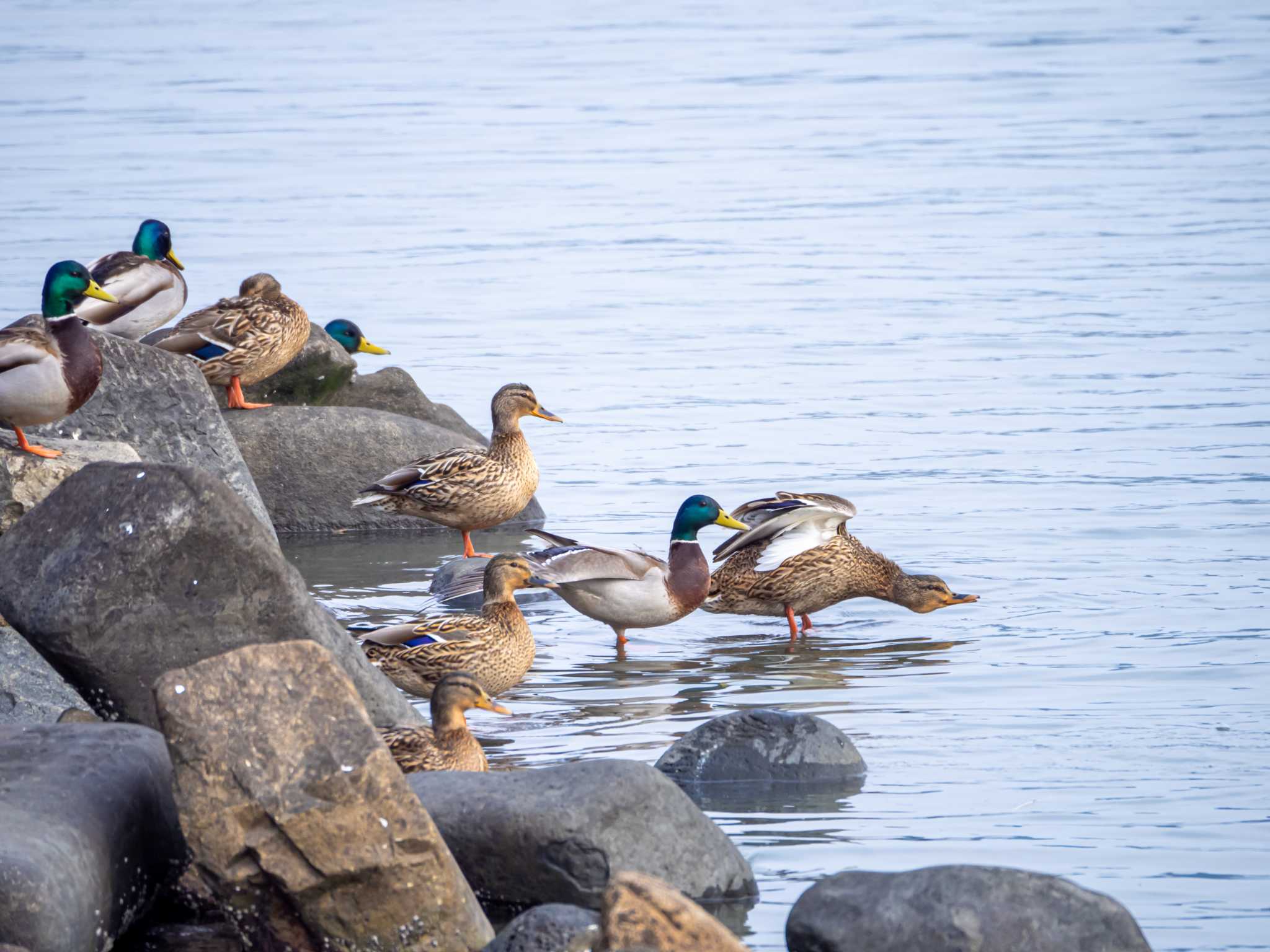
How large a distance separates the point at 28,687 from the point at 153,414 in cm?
313

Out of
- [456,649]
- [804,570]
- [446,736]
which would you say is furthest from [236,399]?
[446,736]

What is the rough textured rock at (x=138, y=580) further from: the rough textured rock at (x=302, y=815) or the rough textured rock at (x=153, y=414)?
the rough textured rock at (x=153, y=414)

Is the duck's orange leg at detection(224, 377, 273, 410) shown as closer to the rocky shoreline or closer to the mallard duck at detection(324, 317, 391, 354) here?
the mallard duck at detection(324, 317, 391, 354)

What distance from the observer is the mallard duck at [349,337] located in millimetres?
13977

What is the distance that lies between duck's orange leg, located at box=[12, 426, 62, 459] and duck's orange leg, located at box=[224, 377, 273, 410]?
12.4 feet

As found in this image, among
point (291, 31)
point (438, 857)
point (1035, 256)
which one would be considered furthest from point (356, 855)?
point (291, 31)

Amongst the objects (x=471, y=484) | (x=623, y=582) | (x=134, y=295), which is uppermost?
(x=134, y=295)

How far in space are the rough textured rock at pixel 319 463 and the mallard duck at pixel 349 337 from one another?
4.47ft

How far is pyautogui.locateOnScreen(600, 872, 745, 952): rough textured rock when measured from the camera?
4.90 m

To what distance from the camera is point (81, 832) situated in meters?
5.62

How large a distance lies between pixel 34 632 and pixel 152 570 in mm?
425

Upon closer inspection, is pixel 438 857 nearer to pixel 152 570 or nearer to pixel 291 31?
pixel 152 570

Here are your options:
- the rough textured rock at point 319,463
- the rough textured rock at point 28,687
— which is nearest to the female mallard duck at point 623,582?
the rough textured rock at point 319,463

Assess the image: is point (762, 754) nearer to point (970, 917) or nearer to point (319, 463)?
point (970, 917)
